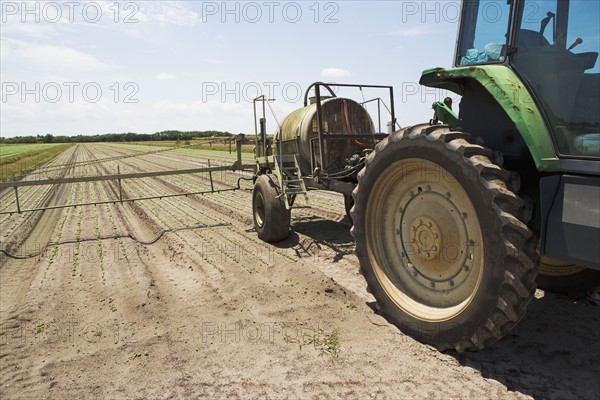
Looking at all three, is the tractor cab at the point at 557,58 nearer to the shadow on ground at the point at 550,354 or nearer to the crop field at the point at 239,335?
the shadow on ground at the point at 550,354

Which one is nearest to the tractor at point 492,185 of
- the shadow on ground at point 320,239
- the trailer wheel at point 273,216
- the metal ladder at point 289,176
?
the shadow on ground at point 320,239

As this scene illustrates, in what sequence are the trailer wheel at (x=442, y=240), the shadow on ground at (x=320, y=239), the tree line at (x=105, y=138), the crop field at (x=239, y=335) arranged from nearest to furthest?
the trailer wheel at (x=442, y=240)
the crop field at (x=239, y=335)
the shadow on ground at (x=320, y=239)
the tree line at (x=105, y=138)

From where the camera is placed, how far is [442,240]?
2980mm

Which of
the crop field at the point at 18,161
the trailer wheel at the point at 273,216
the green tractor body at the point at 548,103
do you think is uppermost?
the green tractor body at the point at 548,103

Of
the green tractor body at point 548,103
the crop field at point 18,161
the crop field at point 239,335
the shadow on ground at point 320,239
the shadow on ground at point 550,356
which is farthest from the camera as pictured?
the crop field at point 18,161

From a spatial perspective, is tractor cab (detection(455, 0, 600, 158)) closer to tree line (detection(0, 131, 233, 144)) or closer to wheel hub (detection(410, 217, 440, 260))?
wheel hub (detection(410, 217, 440, 260))

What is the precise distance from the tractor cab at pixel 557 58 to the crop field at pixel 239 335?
1507 mm

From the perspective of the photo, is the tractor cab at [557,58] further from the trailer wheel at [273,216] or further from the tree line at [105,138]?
the tree line at [105,138]

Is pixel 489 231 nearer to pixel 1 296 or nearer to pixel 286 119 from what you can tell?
pixel 1 296

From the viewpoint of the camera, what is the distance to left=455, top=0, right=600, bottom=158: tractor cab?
2303 millimetres

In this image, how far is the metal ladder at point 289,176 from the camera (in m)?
6.48

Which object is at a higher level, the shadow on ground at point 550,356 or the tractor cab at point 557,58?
the tractor cab at point 557,58

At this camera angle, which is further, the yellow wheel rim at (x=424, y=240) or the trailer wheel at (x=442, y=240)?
the yellow wheel rim at (x=424, y=240)

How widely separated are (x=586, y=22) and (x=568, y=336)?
86.9 inches
